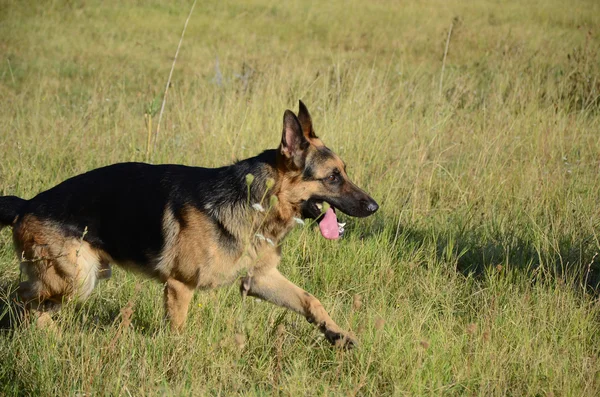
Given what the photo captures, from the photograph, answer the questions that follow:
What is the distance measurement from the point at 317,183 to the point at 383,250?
111 cm

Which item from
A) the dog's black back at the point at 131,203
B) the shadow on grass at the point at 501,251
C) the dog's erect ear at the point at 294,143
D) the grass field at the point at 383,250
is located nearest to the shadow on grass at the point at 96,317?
the grass field at the point at 383,250

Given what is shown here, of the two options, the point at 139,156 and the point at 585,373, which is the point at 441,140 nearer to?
the point at 139,156

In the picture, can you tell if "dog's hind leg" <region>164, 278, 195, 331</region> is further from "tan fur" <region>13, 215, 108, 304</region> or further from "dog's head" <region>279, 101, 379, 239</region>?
"dog's head" <region>279, 101, 379, 239</region>

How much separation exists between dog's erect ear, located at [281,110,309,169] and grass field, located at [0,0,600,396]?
3.06 ft

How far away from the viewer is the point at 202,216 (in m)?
3.87

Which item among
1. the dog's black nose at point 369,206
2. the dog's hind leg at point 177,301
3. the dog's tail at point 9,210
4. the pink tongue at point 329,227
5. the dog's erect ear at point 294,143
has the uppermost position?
the dog's erect ear at point 294,143

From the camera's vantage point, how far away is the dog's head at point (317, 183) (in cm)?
390

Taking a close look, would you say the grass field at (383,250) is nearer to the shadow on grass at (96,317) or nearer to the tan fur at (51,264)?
the shadow on grass at (96,317)

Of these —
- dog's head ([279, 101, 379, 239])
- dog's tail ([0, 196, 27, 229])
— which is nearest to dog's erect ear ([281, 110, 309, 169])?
dog's head ([279, 101, 379, 239])

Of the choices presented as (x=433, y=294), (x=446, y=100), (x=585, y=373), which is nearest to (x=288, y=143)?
(x=433, y=294)

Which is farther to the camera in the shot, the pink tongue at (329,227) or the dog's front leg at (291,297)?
the pink tongue at (329,227)

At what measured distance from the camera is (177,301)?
12.3 feet

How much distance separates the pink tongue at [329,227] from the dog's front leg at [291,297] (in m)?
0.37

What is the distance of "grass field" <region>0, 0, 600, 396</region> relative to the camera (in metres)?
3.23
